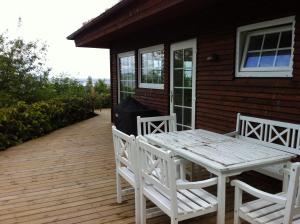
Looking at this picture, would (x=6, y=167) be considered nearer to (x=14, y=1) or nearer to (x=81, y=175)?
(x=81, y=175)

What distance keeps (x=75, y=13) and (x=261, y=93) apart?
10.5 m

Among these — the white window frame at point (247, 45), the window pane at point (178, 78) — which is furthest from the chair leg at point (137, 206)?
the window pane at point (178, 78)

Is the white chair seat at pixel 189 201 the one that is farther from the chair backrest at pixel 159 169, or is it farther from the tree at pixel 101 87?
the tree at pixel 101 87

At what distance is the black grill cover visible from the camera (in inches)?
216

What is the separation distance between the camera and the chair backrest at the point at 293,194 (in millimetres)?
1501

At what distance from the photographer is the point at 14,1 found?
9.08 m

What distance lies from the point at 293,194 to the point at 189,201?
74 cm

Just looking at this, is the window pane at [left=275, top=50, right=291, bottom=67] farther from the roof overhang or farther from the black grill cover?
the black grill cover

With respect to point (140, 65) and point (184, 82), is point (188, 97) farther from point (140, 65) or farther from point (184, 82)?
point (140, 65)

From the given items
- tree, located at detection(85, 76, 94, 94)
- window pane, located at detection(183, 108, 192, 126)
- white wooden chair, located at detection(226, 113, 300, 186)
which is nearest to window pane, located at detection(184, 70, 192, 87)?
window pane, located at detection(183, 108, 192, 126)

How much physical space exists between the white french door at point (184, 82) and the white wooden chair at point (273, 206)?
2.78 m

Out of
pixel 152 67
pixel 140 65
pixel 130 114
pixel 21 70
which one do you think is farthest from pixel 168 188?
pixel 21 70

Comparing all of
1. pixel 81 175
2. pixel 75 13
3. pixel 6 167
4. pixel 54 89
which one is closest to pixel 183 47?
pixel 81 175

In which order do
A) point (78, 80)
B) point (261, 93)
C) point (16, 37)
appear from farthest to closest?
point (78, 80) < point (16, 37) < point (261, 93)
